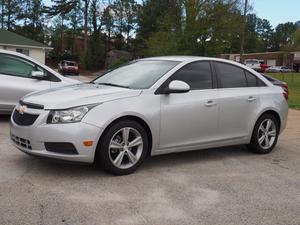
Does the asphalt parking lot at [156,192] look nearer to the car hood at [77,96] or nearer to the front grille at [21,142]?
the front grille at [21,142]

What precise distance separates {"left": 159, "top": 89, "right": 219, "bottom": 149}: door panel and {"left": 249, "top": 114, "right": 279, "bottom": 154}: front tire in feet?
3.25

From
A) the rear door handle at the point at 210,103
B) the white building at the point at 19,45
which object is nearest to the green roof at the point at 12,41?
the white building at the point at 19,45

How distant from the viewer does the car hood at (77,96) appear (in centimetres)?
541

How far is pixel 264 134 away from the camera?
24.5 ft

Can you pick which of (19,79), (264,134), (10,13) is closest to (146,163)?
(264,134)

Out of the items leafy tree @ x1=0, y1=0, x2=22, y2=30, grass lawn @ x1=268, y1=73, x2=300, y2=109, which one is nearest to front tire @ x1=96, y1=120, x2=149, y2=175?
grass lawn @ x1=268, y1=73, x2=300, y2=109

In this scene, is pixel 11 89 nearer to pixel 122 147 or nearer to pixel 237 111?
pixel 122 147

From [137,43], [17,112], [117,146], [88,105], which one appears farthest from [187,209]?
[137,43]

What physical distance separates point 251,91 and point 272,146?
1.06 meters

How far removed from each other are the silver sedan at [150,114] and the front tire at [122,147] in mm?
12

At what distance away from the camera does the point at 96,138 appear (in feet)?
17.7

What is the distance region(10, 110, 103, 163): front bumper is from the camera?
17.3 ft

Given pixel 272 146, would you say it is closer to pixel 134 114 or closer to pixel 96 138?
pixel 134 114

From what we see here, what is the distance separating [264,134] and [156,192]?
10.0 feet
